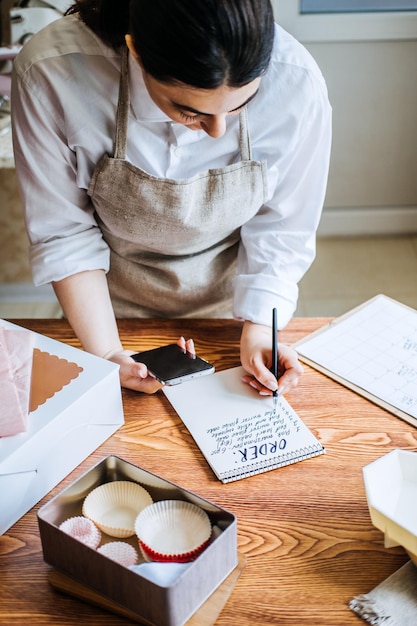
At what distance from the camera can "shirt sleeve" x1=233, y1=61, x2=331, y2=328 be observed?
3.85ft

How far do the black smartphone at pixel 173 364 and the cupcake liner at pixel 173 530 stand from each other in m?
0.29

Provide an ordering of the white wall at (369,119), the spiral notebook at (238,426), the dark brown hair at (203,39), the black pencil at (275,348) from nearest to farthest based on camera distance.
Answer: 1. the dark brown hair at (203,39)
2. the spiral notebook at (238,426)
3. the black pencil at (275,348)
4. the white wall at (369,119)

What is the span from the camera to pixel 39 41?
3.60 feet

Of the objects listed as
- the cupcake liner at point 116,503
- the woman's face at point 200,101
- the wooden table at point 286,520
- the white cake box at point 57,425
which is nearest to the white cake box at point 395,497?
the wooden table at point 286,520

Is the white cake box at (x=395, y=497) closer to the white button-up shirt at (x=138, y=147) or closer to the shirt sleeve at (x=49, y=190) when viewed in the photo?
the white button-up shirt at (x=138, y=147)

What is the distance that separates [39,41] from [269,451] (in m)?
0.72

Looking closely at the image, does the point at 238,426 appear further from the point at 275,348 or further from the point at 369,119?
the point at 369,119

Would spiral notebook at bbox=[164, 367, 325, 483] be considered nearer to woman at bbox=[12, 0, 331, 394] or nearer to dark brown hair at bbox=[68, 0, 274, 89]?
woman at bbox=[12, 0, 331, 394]

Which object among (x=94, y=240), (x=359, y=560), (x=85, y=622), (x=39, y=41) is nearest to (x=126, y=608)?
(x=85, y=622)

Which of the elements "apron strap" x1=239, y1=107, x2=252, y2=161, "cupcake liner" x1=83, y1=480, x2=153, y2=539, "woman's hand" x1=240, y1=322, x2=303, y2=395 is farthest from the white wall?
"cupcake liner" x1=83, y1=480, x2=153, y2=539

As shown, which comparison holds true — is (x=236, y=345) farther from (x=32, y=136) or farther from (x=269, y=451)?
(x=32, y=136)

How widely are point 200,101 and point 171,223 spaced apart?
35 cm

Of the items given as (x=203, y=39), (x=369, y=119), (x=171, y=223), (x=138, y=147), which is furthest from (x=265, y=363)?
(x=369, y=119)

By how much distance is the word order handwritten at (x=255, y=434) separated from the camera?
993mm
